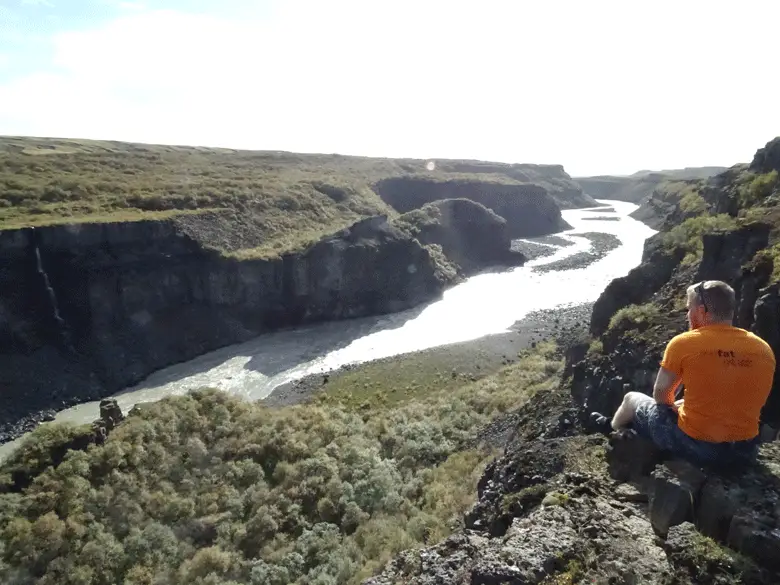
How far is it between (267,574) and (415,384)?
913 inches

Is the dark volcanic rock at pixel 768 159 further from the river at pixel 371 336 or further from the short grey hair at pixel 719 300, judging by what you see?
the river at pixel 371 336

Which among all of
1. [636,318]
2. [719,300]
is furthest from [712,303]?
[636,318]

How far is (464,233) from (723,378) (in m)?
73.9

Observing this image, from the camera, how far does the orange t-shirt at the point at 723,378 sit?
667cm

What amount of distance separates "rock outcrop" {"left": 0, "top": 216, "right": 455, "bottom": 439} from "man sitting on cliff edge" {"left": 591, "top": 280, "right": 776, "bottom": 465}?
3703 cm

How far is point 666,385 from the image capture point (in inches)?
290

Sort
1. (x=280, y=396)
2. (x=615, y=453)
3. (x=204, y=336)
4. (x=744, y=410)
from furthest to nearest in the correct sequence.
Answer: (x=204, y=336), (x=280, y=396), (x=615, y=453), (x=744, y=410)

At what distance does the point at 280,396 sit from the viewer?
37062 mm

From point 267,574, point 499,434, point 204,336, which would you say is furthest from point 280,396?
point 267,574

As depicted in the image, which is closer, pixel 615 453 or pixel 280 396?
pixel 615 453

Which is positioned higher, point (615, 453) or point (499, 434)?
point (615, 453)

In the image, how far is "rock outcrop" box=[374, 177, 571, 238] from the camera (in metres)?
105

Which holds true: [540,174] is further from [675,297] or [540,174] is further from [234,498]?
[234,498]

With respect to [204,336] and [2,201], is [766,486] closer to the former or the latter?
[204,336]
